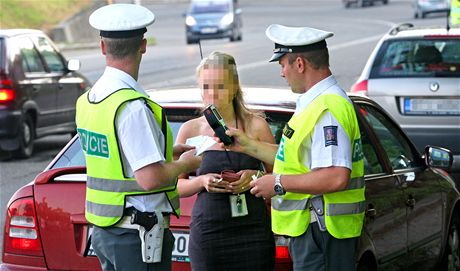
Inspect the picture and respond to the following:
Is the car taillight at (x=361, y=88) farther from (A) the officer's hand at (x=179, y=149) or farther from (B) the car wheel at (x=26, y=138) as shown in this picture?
(A) the officer's hand at (x=179, y=149)

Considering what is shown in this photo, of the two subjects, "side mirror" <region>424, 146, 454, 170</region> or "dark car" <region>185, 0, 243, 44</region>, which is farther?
"dark car" <region>185, 0, 243, 44</region>

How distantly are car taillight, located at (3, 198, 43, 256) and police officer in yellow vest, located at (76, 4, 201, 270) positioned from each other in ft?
4.42

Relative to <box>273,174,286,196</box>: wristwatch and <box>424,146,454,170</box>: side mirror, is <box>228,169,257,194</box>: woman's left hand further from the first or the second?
<box>424,146,454,170</box>: side mirror

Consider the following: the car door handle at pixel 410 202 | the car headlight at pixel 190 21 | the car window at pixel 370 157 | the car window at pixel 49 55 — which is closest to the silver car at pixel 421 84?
the car door handle at pixel 410 202

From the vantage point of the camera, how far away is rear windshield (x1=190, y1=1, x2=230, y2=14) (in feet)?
158

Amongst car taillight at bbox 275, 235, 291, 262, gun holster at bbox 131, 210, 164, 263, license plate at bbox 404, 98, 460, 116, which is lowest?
license plate at bbox 404, 98, 460, 116

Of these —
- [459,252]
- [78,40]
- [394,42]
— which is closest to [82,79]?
[394,42]

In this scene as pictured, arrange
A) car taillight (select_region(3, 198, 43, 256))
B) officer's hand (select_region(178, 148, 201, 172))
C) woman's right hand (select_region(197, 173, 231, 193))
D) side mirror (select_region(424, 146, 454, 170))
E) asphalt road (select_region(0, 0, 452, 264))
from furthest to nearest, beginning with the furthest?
asphalt road (select_region(0, 0, 452, 264)), side mirror (select_region(424, 146, 454, 170)), car taillight (select_region(3, 198, 43, 256)), woman's right hand (select_region(197, 173, 231, 193)), officer's hand (select_region(178, 148, 201, 172))

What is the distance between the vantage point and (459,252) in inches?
336

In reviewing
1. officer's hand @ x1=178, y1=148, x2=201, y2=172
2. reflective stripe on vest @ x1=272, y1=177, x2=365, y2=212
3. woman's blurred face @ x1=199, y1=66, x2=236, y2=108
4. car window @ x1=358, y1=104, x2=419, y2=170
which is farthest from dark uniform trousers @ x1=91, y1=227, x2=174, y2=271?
car window @ x1=358, y1=104, x2=419, y2=170

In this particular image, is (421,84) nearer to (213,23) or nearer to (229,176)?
(229,176)

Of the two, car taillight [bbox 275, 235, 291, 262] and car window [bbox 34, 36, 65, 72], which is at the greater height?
car taillight [bbox 275, 235, 291, 262]

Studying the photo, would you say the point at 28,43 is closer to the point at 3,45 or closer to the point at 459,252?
the point at 3,45

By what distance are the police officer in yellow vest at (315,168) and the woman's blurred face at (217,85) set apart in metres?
0.32
